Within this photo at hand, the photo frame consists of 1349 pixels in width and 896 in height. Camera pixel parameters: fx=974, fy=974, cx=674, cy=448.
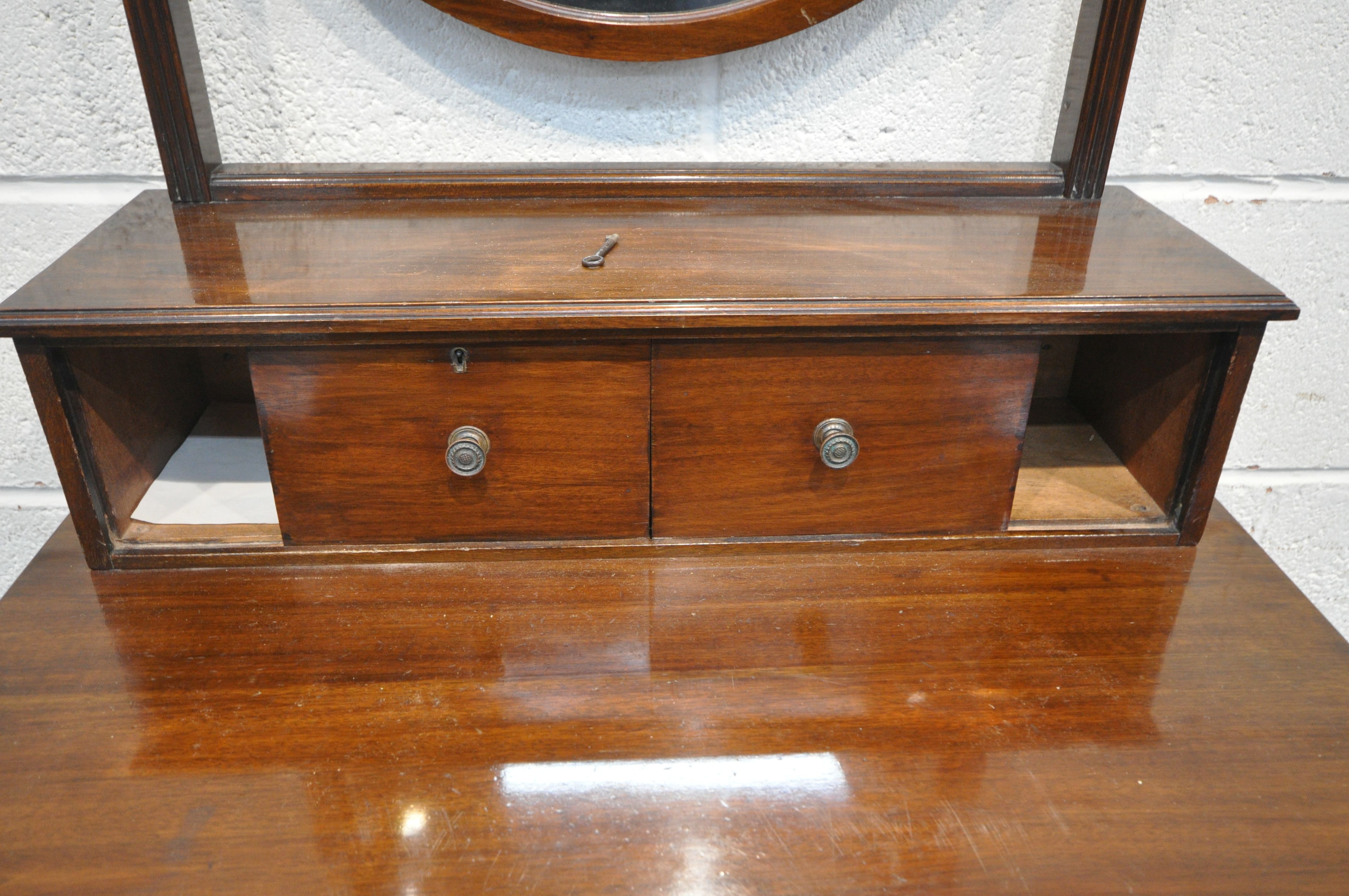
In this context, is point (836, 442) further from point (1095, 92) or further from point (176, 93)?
point (176, 93)

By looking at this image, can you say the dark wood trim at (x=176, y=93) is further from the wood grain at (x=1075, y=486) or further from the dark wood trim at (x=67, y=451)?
the wood grain at (x=1075, y=486)

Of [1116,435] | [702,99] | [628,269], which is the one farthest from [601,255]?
[1116,435]

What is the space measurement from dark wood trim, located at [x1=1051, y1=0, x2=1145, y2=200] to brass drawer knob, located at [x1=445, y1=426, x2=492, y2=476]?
Answer: 2.07 feet

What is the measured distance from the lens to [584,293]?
2.35 feet

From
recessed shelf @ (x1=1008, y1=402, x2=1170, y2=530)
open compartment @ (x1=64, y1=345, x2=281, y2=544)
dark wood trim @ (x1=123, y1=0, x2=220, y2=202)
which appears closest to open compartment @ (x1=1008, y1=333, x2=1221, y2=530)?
recessed shelf @ (x1=1008, y1=402, x2=1170, y2=530)

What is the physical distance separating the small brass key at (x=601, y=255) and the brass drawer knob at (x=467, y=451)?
0.16 metres

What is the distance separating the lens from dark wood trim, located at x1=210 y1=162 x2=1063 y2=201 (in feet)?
3.01

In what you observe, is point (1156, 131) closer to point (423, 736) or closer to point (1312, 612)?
point (1312, 612)

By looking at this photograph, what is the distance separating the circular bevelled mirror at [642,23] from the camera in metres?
0.90

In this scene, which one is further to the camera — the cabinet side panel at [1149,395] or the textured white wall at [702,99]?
the textured white wall at [702,99]

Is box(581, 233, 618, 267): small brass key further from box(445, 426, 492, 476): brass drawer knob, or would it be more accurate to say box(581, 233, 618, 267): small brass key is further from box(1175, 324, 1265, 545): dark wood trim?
box(1175, 324, 1265, 545): dark wood trim

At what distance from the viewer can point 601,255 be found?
782 mm

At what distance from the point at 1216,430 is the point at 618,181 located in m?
0.57

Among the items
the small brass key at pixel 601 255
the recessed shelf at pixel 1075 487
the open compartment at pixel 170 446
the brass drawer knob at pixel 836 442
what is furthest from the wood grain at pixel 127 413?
the recessed shelf at pixel 1075 487
